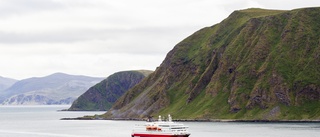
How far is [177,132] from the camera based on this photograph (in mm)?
198750

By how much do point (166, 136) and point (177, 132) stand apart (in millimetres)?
3953

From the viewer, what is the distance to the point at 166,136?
200 m
